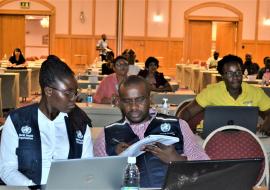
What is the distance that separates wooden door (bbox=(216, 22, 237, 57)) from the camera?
19625 millimetres

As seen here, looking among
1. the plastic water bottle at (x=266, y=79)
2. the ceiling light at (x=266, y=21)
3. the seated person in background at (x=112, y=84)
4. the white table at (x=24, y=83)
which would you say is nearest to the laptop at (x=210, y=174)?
the seated person in background at (x=112, y=84)

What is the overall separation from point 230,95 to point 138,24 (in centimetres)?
1526

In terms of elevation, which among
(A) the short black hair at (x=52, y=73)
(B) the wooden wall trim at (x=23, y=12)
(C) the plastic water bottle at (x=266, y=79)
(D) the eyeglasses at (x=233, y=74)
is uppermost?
(B) the wooden wall trim at (x=23, y=12)

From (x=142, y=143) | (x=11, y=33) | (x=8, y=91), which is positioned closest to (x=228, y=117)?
(x=142, y=143)

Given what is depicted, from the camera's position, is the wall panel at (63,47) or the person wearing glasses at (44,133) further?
the wall panel at (63,47)

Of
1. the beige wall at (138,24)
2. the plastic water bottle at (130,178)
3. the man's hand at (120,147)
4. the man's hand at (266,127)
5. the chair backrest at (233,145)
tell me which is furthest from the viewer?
the beige wall at (138,24)

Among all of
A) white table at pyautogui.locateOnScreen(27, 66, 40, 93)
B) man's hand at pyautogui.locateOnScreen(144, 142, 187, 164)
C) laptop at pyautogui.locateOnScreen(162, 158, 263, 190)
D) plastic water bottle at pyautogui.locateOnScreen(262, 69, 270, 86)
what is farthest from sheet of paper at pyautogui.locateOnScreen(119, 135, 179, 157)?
white table at pyautogui.locateOnScreen(27, 66, 40, 93)

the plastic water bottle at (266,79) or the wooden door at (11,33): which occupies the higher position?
the wooden door at (11,33)

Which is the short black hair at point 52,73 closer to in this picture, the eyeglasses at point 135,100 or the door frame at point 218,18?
the eyeglasses at point 135,100

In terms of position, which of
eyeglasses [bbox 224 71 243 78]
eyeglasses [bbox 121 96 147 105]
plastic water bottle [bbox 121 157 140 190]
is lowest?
plastic water bottle [bbox 121 157 140 190]

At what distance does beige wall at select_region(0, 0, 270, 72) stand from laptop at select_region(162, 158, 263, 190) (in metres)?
17.3

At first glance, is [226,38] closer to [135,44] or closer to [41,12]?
[135,44]

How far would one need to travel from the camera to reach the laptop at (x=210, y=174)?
5.55 ft

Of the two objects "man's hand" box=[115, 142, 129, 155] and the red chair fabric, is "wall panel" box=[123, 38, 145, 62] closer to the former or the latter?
the red chair fabric
